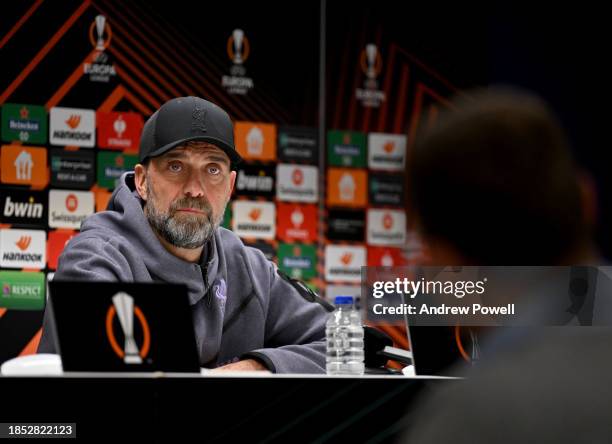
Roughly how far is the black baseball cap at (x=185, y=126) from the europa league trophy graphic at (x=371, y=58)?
119 inches

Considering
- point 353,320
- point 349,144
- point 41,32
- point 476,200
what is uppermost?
point 41,32

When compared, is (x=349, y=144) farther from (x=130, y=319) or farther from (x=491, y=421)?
→ (x=491, y=421)

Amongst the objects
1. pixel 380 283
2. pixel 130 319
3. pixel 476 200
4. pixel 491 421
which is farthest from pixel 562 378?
pixel 380 283

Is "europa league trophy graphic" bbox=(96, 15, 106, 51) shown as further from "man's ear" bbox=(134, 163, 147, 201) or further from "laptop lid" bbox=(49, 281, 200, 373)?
"laptop lid" bbox=(49, 281, 200, 373)

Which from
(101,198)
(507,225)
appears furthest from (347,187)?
(507,225)

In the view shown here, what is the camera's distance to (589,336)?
0.64 metres

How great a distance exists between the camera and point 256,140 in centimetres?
524

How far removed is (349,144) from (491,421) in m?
4.85

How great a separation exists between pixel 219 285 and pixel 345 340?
0.59 metres

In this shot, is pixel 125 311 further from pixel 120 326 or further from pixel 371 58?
pixel 371 58

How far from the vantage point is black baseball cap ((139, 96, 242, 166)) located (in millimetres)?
2521

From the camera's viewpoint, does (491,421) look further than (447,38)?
No

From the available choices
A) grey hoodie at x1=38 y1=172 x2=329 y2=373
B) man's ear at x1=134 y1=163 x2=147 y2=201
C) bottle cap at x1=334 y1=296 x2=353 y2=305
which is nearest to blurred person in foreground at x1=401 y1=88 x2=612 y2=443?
bottle cap at x1=334 y1=296 x2=353 y2=305

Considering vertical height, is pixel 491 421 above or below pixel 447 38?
below
